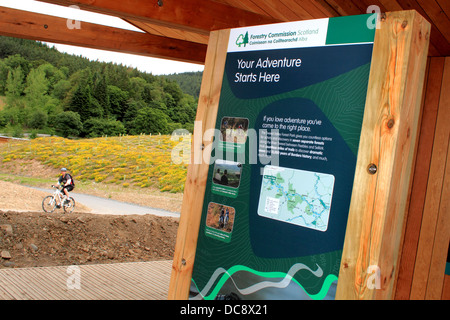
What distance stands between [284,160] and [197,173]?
51 cm

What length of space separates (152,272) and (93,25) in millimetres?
2800

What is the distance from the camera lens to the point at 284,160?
186 cm

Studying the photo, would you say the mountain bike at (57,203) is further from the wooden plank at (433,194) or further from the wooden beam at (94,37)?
the wooden plank at (433,194)

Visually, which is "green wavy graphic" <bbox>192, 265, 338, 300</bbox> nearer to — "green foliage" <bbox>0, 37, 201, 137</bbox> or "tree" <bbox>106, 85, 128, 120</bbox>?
"green foliage" <bbox>0, 37, 201, 137</bbox>

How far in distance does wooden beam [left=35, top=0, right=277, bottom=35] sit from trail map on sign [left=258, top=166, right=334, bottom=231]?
160cm

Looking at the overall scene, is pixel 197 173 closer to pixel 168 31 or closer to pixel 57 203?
pixel 168 31

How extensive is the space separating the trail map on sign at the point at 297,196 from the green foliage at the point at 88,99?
24.7 meters

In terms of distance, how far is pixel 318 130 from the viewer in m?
1.77

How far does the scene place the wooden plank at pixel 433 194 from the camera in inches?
119

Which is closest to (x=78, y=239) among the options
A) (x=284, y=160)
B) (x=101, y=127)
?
(x=284, y=160)

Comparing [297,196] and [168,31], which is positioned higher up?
[168,31]

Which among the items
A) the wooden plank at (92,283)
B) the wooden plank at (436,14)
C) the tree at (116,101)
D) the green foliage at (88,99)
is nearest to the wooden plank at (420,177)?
the wooden plank at (436,14)

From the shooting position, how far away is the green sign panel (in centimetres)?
170

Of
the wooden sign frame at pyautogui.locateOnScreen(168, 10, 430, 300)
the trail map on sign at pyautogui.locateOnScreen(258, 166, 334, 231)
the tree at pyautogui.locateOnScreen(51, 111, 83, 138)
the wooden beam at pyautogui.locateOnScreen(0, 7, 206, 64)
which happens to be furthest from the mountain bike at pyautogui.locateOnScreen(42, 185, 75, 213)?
the tree at pyautogui.locateOnScreen(51, 111, 83, 138)
